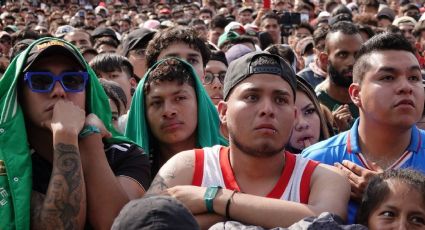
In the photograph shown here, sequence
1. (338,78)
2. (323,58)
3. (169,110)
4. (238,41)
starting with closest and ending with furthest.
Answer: (169,110)
(338,78)
(323,58)
(238,41)

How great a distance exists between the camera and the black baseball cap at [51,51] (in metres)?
3.07

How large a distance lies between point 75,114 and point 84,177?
278 mm

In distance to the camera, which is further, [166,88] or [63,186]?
[166,88]

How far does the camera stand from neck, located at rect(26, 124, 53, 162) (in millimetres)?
3153

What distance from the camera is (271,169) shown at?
118 inches

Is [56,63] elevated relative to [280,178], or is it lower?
elevated

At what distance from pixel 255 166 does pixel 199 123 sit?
983 mm

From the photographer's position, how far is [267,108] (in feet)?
9.58

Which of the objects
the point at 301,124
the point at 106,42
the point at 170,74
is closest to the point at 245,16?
the point at 106,42

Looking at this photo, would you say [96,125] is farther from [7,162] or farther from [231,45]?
[231,45]

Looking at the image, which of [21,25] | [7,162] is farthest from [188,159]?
[21,25]

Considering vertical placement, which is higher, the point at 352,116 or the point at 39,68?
the point at 39,68

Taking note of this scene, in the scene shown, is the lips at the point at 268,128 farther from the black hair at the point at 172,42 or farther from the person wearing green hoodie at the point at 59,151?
the black hair at the point at 172,42

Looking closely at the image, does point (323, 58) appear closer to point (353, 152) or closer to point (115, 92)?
point (115, 92)
